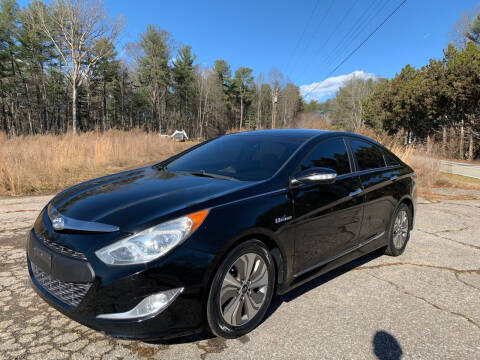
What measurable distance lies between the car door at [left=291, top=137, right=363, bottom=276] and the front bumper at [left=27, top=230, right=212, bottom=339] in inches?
38.5

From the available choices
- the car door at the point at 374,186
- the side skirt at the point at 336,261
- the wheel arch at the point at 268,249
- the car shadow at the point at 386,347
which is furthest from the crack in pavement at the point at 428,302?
the wheel arch at the point at 268,249

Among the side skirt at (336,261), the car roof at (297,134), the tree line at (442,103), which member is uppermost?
the tree line at (442,103)

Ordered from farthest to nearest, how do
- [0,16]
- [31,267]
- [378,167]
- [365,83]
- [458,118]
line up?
[365,83], [0,16], [458,118], [378,167], [31,267]

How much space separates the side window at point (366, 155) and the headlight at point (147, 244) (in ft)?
7.48

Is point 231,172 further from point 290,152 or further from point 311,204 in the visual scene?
point 311,204

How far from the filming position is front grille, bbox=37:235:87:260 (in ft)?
6.20

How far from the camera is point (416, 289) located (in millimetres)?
3164

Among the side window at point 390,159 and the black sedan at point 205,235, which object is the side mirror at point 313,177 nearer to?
the black sedan at point 205,235

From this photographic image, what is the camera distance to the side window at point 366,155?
3.54m

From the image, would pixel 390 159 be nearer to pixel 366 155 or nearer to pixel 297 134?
pixel 366 155

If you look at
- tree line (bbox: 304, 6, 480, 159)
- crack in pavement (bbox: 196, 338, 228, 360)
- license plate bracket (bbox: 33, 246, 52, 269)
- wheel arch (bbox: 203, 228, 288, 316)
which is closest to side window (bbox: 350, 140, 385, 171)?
wheel arch (bbox: 203, 228, 288, 316)

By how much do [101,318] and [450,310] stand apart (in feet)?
9.36

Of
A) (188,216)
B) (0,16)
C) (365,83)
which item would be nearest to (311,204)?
(188,216)

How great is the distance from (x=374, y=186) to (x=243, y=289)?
6.70ft
